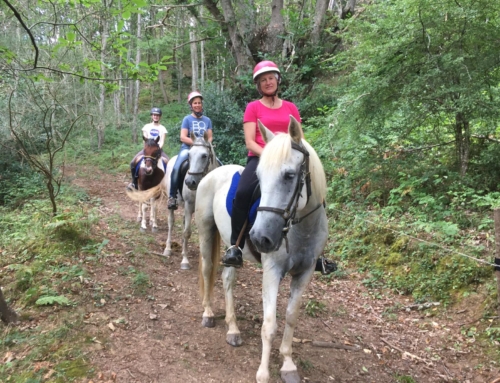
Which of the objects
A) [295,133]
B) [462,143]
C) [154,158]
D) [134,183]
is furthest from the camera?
[134,183]

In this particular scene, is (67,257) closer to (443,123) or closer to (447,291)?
(447,291)

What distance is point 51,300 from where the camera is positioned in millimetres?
4012

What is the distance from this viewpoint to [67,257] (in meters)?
5.12

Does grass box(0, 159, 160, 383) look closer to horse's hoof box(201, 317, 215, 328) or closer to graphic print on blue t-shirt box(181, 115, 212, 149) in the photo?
horse's hoof box(201, 317, 215, 328)

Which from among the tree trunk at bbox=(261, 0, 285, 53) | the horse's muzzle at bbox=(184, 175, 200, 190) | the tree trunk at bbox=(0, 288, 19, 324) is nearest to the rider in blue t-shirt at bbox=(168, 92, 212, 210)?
the horse's muzzle at bbox=(184, 175, 200, 190)

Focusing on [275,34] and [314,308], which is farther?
[275,34]

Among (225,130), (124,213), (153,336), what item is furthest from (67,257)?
(225,130)

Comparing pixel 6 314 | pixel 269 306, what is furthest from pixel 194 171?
pixel 269 306

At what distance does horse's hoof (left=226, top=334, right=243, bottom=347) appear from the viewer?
3.89 meters

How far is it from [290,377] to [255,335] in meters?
0.92

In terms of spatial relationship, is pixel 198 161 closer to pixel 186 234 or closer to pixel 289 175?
pixel 186 234

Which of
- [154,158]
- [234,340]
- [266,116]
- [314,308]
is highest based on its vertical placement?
[266,116]

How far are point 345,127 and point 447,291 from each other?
3547 millimetres

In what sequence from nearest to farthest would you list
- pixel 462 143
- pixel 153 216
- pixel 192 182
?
1. pixel 192 182
2. pixel 462 143
3. pixel 153 216
